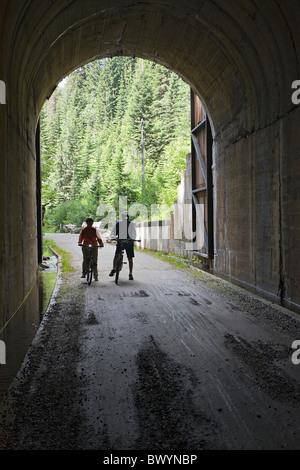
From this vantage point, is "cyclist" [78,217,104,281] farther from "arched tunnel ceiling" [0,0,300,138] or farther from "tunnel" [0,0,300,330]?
"arched tunnel ceiling" [0,0,300,138]

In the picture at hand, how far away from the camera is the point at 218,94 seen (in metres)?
12.2

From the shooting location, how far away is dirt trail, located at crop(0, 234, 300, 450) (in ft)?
10.6

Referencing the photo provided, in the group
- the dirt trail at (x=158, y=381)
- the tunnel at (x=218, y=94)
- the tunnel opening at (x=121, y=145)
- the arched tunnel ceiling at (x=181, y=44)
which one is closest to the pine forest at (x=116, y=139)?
the tunnel opening at (x=121, y=145)

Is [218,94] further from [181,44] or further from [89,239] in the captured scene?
[89,239]

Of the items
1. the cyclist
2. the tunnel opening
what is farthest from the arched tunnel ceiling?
the tunnel opening

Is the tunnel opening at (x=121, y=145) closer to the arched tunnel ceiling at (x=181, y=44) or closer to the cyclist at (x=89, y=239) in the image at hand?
the arched tunnel ceiling at (x=181, y=44)

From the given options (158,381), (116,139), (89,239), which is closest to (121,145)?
(116,139)

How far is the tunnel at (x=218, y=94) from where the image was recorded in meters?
7.44

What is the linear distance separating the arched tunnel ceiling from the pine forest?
2717 centimetres

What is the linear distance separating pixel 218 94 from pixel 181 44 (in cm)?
161

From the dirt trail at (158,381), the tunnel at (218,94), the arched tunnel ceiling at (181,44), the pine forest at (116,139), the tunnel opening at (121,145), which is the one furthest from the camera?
the pine forest at (116,139)

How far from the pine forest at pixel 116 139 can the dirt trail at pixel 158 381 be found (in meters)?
33.2

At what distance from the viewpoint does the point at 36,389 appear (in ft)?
13.7
